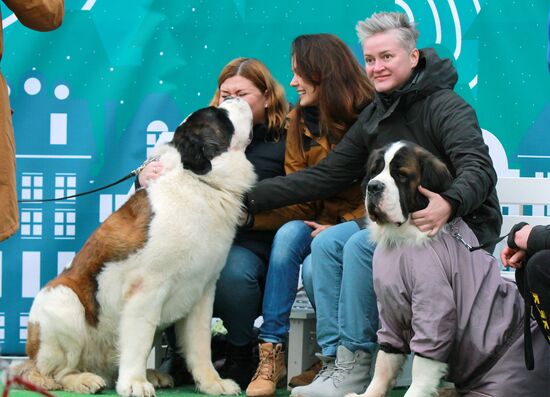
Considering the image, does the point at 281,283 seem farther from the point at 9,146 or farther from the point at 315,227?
the point at 9,146

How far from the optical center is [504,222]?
4.74 m

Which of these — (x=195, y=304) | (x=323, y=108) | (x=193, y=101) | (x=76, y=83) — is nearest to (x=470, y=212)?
(x=323, y=108)

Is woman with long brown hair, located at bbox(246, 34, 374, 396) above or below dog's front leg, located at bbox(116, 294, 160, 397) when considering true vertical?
above

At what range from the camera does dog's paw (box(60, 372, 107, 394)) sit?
13.3ft

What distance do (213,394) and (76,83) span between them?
227cm

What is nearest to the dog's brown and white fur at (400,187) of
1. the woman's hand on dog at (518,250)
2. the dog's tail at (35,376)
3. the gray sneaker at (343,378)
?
the woman's hand on dog at (518,250)

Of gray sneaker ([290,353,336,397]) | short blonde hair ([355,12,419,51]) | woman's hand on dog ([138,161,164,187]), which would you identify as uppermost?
short blonde hair ([355,12,419,51])

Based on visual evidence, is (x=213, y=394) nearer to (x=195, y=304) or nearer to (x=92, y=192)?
(x=195, y=304)

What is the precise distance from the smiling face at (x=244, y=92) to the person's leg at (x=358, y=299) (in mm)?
1159

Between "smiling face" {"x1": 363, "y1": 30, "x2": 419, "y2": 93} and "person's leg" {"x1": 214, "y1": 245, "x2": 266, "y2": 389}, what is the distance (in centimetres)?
116

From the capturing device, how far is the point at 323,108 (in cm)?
452

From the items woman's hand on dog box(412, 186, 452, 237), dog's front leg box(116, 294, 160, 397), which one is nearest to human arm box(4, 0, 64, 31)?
dog's front leg box(116, 294, 160, 397)

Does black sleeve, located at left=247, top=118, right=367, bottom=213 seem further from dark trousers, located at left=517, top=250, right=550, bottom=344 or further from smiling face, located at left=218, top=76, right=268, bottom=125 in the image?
dark trousers, located at left=517, top=250, right=550, bottom=344

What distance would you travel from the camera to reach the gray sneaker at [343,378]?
3852 millimetres
